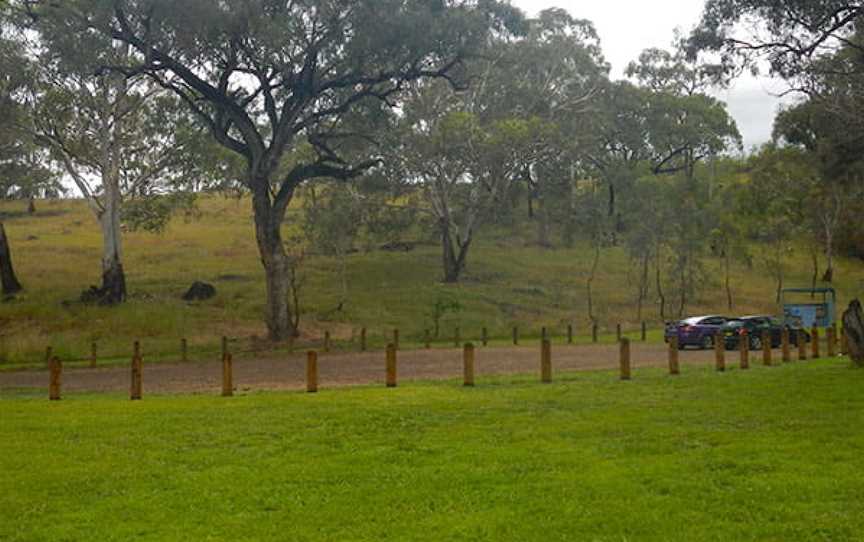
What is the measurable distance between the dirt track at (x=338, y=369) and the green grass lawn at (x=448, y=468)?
5.43m

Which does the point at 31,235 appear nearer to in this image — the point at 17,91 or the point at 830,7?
the point at 17,91

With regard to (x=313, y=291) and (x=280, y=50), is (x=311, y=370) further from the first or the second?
(x=313, y=291)

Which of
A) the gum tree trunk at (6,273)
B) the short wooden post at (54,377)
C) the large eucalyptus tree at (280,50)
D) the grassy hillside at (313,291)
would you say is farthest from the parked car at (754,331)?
the gum tree trunk at (6,273)

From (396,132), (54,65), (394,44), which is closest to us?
(394,44)

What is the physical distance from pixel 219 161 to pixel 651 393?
113ft

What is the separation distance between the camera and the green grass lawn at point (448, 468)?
6.98 meters

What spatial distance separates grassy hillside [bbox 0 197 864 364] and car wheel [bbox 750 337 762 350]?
11.1 m

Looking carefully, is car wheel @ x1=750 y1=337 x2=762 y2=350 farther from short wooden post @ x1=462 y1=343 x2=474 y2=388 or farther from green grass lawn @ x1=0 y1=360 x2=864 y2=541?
short wooden post @ x1=462 y1=343 x2=474 y2=388

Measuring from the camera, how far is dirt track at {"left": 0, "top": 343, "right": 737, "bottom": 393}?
2039 centimetres

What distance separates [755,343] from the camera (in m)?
31.1

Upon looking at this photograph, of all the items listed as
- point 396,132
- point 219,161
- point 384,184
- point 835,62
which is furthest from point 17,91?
point 835,62

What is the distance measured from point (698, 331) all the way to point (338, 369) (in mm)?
14298

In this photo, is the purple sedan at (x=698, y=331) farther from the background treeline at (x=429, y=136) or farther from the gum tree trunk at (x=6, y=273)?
the gum tree trunk at (x=6, y=273)

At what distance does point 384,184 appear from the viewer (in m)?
51.6
